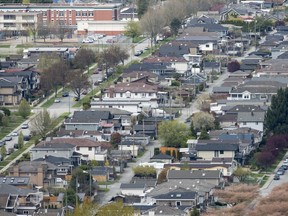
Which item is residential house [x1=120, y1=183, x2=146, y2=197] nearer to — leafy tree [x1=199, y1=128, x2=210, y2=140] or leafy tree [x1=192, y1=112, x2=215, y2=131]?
leafy tree [x1=199, y1=128, x2=210, y2=140]

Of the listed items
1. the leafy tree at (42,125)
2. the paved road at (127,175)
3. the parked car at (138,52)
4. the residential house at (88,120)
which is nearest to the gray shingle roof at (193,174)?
the paved road at (127,175)

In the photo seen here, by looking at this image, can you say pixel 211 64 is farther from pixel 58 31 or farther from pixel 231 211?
pixel 231 211

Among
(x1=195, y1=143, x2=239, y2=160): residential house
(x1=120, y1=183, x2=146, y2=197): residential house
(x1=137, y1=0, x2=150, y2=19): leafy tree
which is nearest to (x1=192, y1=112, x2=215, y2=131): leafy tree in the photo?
(x1=195, y1=143, x2=239, y2=160): residential house

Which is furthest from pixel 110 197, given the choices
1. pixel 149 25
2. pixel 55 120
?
pixel 149 25

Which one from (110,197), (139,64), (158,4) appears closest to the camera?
(110,197)

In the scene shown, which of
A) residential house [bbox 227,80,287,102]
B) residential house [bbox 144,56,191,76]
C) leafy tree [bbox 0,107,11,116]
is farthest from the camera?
residential house [bbox 144,56,191,76]

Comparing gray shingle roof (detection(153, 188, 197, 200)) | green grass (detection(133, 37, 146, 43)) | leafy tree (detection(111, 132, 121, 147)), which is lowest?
green grass (detection(133, 37, 146, 43))

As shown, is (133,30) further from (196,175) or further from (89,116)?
(196,175)
